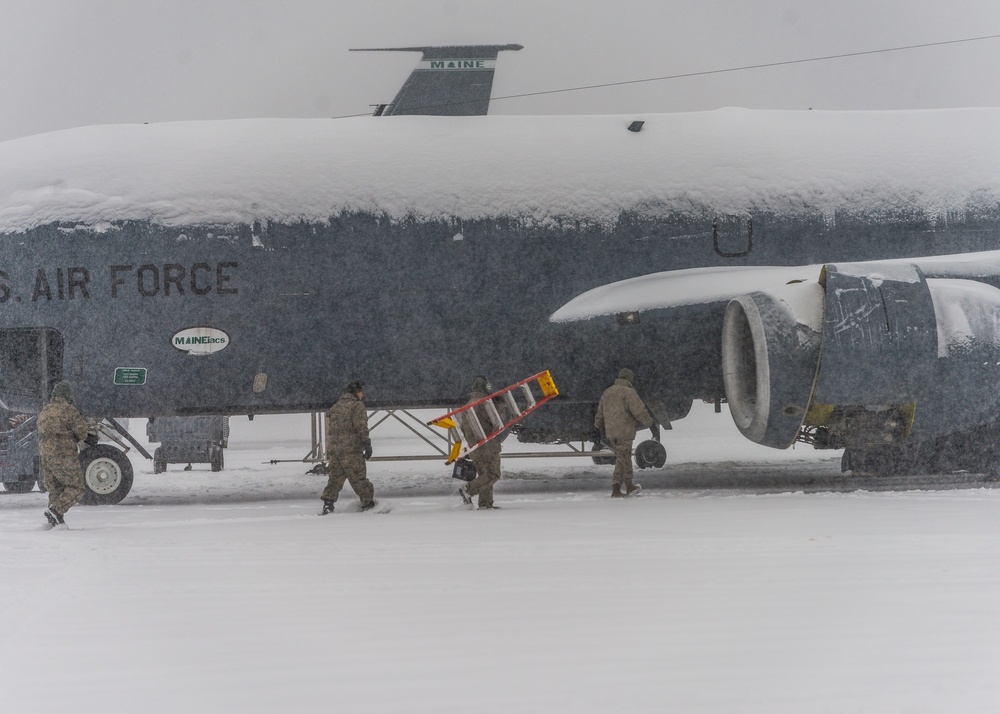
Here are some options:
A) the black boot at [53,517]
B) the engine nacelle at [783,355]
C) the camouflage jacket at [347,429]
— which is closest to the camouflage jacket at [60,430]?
the black boot at [53,517]

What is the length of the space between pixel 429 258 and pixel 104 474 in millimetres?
5327

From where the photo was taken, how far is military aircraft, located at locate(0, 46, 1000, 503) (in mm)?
11539

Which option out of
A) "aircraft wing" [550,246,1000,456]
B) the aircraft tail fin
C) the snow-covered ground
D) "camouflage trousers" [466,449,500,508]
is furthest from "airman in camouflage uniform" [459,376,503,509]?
the aircraft tail fin

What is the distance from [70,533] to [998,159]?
1267 centimetres

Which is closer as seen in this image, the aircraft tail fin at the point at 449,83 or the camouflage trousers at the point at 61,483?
the camouflage trousers at the point at 61,483

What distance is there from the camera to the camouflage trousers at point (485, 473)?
10.4 metres

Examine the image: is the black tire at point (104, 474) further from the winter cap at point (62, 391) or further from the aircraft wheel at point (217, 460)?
the aircraft wheel at point (217, 460)

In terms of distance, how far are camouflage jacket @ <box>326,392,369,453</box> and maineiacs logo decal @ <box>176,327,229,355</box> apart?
2.26 m

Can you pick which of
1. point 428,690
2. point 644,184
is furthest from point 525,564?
point 644,184

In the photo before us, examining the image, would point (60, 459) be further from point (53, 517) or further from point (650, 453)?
point (650, 453)

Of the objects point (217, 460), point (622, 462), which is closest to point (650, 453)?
point (622, 462)

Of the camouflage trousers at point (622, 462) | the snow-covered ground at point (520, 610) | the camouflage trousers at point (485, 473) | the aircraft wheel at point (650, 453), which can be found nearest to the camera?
the snow-covered ground at point (520, 610)

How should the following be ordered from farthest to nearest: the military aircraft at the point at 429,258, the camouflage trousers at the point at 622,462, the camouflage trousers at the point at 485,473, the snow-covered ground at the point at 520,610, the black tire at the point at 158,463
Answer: the black tire at the point at 158,463
the military aircraft at the point at 429,258
the camouflage trousers at the point at 622,462
the camouflage trousers at the point at 485,473
the snow-covered ground at the point at 520,610

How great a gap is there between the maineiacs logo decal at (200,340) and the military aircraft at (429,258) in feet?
0.08
